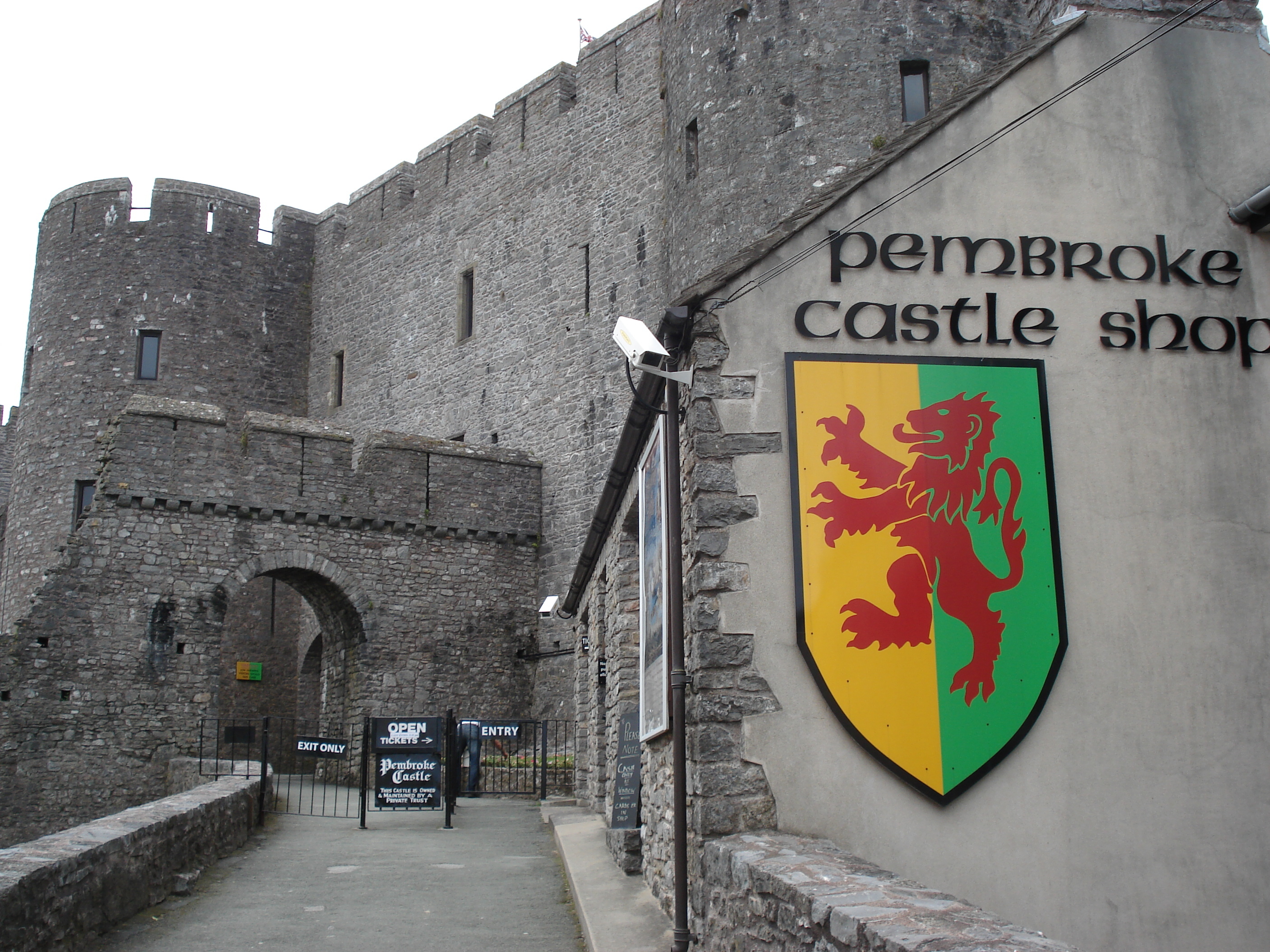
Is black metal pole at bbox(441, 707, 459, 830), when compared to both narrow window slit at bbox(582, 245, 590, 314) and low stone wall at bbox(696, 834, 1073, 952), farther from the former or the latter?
narrow window slit at bbox(582, 245, 590, 314)

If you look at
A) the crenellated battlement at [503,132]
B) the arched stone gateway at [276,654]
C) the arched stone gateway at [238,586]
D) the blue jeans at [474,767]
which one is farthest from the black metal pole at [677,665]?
the crenellated battlement at [503,132]

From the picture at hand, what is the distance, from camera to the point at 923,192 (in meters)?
5.89

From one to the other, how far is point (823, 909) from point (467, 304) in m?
21.1

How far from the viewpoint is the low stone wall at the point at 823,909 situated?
302cm

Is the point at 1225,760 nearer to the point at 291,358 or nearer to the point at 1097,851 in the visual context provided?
the point at 1097,851

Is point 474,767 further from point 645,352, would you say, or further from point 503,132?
point 503,132

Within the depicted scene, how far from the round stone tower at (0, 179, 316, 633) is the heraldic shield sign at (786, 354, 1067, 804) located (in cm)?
2118

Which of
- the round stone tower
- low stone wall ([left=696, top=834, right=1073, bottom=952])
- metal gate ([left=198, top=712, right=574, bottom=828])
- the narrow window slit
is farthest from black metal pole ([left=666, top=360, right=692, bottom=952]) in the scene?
the round stone tower

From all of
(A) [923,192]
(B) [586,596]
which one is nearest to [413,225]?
(B) [586,596]

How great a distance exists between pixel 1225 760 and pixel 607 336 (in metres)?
15.3

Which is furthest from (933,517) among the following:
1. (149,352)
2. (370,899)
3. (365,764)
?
(149,352)

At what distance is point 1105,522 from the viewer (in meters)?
5.56

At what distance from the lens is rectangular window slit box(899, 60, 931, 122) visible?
47.9 ft

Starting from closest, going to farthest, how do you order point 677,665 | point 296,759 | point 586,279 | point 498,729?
point 677,665 < point 498,729 < point 586,279 < point 296,759
